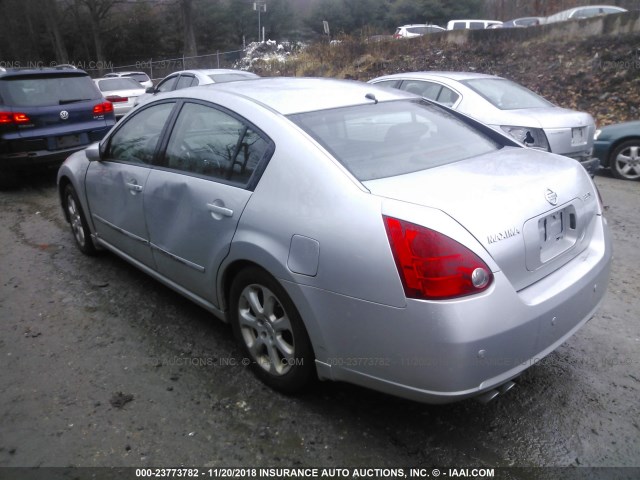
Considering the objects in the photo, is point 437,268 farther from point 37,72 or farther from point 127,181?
point 37,72

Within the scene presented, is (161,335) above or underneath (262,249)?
underneath

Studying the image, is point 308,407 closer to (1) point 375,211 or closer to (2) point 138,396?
(2) point 138,396

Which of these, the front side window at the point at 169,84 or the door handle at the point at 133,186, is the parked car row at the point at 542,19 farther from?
the door handle at the point at 133,186

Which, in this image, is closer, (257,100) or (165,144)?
(257,100)

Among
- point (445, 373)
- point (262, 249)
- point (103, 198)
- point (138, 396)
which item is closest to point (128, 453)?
point (138, 396)

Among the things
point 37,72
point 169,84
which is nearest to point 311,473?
point 37,72

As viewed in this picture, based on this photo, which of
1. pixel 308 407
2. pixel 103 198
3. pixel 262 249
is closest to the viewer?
pixel 262 249

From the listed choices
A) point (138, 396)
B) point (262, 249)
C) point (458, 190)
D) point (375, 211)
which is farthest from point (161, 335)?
point (458, 190)

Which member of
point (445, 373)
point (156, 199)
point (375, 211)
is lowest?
point (445, 373)

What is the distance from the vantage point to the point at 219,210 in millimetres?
2971

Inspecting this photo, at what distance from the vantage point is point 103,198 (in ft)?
14.0

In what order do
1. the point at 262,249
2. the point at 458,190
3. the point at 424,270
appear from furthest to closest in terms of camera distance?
1. the point at 262,249
2. the point at 458,190
3. the point at 424,270

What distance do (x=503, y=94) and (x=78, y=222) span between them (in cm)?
573

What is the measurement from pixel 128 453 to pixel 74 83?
7.23 m
